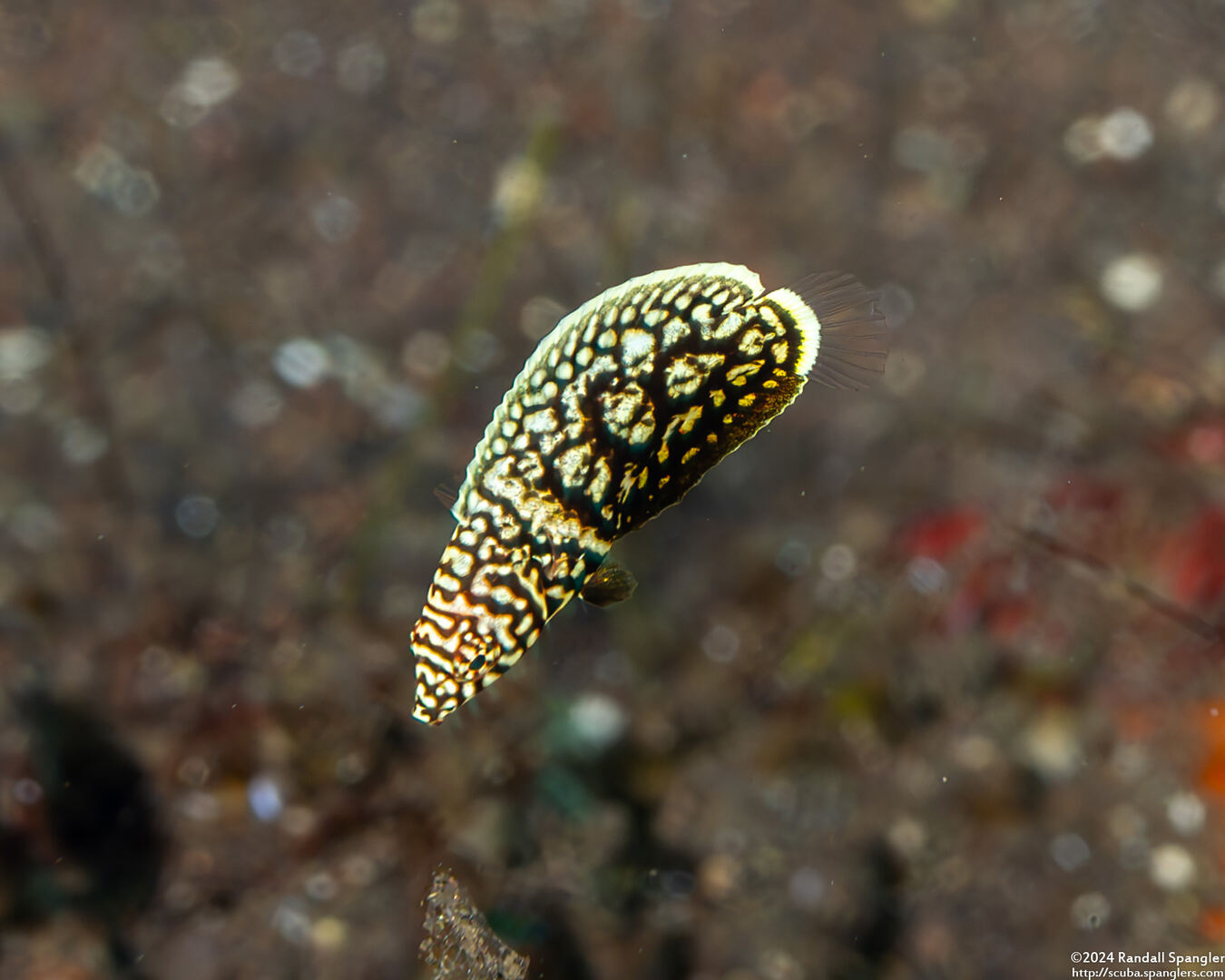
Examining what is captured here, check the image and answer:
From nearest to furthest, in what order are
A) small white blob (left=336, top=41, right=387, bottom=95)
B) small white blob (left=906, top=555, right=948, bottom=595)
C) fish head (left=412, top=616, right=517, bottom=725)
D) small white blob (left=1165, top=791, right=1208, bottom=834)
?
1. fish head (left=412, top=616, right=517, bottom=725)
2. small white blob (left=1165, top=791, right=1208, bottom=834)
3. small white blob (left=906, top=555, right=948, bottom=595)
4. small white blob (left=336, top=41, right=387, bottom=95)

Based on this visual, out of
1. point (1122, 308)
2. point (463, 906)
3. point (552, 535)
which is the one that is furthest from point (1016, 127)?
point (463, 906)

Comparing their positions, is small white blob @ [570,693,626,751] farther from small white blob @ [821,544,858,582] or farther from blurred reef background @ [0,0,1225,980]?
small white blob @ [821,544,858,582]

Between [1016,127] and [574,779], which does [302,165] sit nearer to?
[574,779]

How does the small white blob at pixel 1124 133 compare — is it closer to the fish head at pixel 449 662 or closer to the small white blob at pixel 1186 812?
the small white blob at pixel 1186 812

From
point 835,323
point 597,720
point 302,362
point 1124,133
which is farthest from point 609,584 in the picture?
point 1124,133

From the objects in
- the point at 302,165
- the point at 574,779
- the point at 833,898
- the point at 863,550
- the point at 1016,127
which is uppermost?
the point at 302,165

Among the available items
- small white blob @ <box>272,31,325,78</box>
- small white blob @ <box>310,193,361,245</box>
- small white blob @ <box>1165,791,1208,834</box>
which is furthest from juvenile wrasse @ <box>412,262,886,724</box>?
small white blob @ <box>1165,791,1208,834</box>
